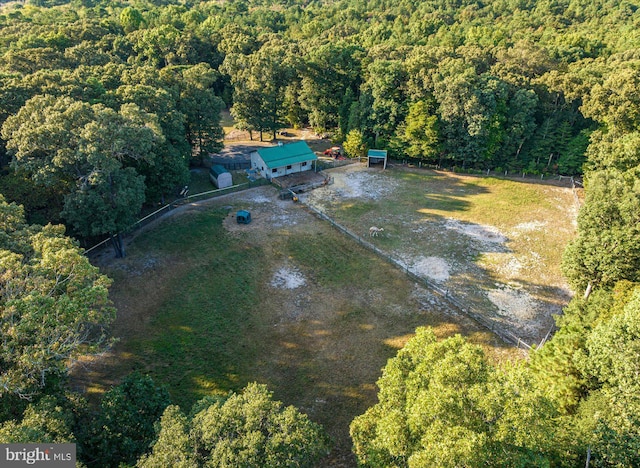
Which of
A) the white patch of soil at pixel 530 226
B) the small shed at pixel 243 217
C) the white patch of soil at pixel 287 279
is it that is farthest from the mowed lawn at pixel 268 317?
the white patch of soil at pixel 530 226

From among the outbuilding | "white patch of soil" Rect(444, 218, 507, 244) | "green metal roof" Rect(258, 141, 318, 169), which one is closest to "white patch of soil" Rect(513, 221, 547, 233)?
"white patch of soil" Rect(444, 218, 507, 244)

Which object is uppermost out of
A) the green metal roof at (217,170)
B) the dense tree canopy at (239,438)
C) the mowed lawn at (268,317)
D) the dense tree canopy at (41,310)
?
the green metal roof at (217,170)

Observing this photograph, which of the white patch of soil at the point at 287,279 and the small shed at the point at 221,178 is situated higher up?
the small shed at the point at 221,178

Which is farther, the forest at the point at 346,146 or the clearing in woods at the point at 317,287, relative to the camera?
the clearing in woods at the point at 317,287

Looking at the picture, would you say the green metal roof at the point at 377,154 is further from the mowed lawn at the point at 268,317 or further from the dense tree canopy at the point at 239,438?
the dense tree canopy at the point at 239,438

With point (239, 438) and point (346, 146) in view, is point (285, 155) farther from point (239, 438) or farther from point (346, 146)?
point (239, 438)

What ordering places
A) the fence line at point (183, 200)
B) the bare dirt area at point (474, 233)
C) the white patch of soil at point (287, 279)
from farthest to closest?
1. the fence line at point (183, 200)
2. the white patch of soil at point (287, 279)
3. the bare dirt area at point (474, 233)

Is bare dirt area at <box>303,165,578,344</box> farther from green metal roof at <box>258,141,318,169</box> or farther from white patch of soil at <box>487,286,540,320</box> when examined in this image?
green metal roof at <box>258,141,318,169</box>
